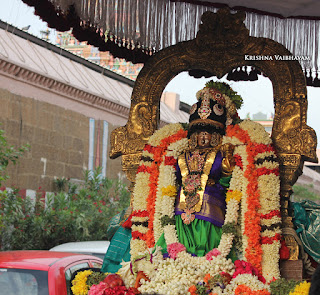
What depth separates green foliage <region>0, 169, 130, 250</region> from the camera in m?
13.2

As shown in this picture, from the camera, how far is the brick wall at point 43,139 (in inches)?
548

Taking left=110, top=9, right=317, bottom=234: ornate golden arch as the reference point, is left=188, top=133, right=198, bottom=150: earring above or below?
below

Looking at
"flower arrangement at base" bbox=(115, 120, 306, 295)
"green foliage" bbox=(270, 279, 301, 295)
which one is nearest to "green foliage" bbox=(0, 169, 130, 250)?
"flower arrangement at base" bbox=(115, 120, 306, 295)

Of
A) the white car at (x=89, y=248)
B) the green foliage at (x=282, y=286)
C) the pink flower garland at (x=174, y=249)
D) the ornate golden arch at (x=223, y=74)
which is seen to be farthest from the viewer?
the white car at (x=89, y=248)

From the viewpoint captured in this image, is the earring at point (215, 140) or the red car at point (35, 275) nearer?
the earring at point (215, 140)

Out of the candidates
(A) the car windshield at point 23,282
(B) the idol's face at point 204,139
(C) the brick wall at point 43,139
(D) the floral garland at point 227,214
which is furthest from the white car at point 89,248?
(B) the idol's face at point 204,139

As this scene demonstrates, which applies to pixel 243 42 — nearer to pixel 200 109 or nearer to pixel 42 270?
pixel 200 109

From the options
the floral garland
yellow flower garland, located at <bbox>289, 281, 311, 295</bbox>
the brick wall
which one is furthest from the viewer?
the brick wall

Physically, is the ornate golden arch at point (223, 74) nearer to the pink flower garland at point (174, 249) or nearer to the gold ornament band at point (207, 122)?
the gold ornament band at point (207, 122)

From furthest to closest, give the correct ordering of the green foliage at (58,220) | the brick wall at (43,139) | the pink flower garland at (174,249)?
the brick wall at (43,139) → the green foliage at (58,220) → the pink flower garland at (174,249)

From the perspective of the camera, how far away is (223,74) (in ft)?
19.0

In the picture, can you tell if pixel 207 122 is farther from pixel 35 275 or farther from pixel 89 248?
pixel 89 248

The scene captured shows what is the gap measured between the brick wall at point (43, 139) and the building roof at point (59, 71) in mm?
518

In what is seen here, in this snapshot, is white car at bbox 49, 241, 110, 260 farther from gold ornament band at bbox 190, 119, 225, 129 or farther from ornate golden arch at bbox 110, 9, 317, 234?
gold ornament band at bbox 190, 119, 225, 129
